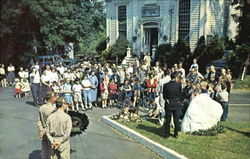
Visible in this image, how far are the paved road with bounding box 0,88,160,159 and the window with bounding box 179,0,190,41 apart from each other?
15169 mm

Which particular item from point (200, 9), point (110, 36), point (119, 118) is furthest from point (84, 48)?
point (119, 118)

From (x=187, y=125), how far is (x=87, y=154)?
3.30 meters

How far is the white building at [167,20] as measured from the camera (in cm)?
2392

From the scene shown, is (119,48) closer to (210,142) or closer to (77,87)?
(77,87)

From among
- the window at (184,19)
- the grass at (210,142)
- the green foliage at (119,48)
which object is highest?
the window at (184,19)

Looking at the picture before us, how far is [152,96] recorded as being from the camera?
1378 centimetres

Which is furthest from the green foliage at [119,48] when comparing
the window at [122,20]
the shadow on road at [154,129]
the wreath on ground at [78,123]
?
the wreath on ground at [78,123]

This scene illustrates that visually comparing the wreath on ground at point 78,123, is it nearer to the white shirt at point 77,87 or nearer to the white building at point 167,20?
the white shirt at point 77,87

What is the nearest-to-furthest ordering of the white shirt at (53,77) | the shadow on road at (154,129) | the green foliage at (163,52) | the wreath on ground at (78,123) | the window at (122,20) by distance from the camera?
1. the wreath on ground at (78,123)
2. the shadow on road at (154,129)
3. the white shirt at (53,77)
4. the green foliage at (163,52)
5. the window at (122,20)

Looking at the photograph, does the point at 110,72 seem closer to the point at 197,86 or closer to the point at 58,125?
the point at 197,86

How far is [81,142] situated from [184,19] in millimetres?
18700

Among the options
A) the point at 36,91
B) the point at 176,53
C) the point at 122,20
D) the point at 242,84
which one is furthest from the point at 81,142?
the point at 122,20

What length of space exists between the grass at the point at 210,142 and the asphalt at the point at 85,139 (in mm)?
636

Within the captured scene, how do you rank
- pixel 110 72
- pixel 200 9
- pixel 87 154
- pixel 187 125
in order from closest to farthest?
pixel 87 154 → pixel 187 125 → pixel 110 72 → pixel 200 9
